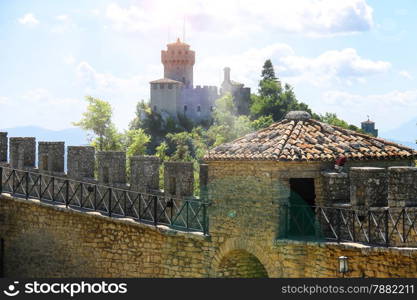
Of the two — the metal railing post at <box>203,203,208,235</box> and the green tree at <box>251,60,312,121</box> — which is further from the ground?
the green tree at <box>251,60,312,121</box>

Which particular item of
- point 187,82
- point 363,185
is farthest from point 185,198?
point 187,82

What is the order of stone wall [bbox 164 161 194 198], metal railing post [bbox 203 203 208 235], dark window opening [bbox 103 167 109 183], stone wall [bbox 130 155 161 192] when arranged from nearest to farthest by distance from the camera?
metal railing post [bbox 203 203 208 235], stone wall [bbox 164 161 194 198], stone wall [bbox 130 155 161 192], dark window opening [bbox 103 167 109 183]

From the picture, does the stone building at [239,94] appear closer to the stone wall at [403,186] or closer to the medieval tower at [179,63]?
the medieval tower at [179,63]

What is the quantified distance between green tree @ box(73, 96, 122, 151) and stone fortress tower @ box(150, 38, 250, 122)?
37.0 meters

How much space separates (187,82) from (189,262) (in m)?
92.1

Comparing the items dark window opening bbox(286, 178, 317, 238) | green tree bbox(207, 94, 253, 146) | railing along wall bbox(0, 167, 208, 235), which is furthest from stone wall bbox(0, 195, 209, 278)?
green tree bbox(207, 94, 253, 146)

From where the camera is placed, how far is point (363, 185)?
15227mm

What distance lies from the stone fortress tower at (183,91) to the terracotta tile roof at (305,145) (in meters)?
82.2

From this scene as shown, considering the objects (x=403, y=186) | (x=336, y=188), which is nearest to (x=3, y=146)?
(x=336, y=188)

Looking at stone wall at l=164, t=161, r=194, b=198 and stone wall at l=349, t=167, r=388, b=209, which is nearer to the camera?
stone wall at l=349, t=167, r=388, b=209

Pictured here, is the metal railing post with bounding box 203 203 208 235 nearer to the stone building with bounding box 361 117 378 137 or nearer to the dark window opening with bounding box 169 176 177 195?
the dark window opening with bounding box 169 176 177 195

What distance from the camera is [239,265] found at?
58.1 ft

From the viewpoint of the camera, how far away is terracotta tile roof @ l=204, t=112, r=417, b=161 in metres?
16.1

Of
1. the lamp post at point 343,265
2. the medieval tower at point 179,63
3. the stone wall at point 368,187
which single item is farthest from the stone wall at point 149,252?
the medieval tower at point 179,63
